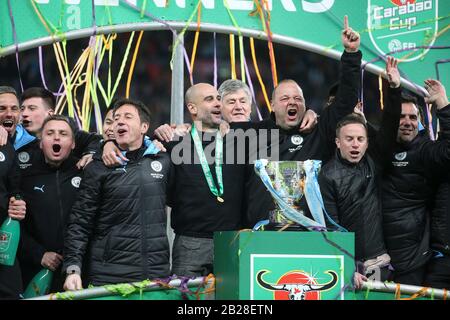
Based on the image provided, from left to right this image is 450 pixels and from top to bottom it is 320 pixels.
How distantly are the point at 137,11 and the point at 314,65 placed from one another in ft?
10.8

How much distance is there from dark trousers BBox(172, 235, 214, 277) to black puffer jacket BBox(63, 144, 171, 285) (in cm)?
13

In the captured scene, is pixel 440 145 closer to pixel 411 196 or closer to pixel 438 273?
pixel 411 196

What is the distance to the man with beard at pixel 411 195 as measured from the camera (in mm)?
5062

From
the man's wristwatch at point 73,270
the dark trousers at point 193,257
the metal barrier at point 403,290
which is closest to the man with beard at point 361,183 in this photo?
the dark trousers at point 193,257

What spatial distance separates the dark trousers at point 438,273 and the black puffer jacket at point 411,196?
0.19 ft

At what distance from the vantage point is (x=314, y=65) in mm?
8867

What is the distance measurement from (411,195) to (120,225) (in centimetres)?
170

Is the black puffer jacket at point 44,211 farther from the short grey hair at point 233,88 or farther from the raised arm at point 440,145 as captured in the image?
the raised arm at point 440,145

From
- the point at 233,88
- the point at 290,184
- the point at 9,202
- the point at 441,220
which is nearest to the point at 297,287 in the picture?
the point at 290,184

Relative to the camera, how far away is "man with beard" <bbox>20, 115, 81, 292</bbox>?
5.03 m

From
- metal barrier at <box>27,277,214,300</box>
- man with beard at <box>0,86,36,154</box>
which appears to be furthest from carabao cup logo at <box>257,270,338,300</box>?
man with beard at <box>0,86,36,154</box>

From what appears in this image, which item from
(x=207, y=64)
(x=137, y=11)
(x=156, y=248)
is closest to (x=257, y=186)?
(x=156, y=248)

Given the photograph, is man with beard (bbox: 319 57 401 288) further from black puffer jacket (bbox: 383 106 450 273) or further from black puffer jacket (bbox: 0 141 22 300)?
black puffer jacket (bbox: 0 141 22 300)
